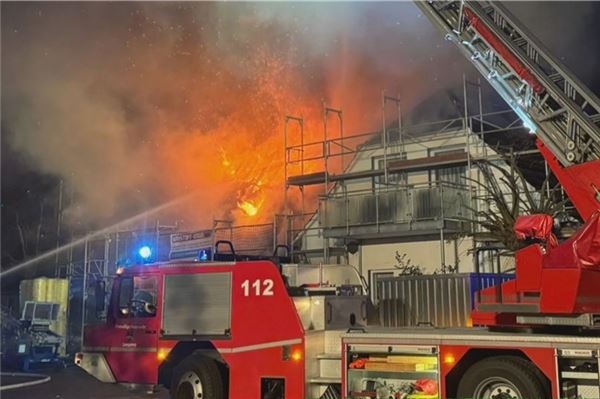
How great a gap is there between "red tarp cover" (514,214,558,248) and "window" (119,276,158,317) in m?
5.61

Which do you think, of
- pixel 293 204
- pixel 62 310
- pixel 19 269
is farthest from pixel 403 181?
pixel 19 269

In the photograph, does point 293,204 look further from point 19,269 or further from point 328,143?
point 19,269

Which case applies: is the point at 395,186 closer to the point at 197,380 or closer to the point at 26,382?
the point at 26,382

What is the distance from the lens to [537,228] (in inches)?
295

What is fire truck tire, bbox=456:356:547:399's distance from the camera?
7.12 m

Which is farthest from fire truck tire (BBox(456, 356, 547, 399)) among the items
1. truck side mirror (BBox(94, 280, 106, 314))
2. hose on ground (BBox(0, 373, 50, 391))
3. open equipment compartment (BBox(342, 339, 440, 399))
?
hose on ground (BBox(0, 373, 50, 391))

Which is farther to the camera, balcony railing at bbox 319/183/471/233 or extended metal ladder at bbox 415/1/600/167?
balcony railing at bbox 319/183/471/233

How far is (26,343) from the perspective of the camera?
731 inches

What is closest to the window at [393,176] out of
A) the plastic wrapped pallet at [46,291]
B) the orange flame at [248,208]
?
the orange flame at [248,208]

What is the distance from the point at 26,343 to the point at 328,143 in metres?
12.0

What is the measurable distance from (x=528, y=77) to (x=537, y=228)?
2020 millimetres

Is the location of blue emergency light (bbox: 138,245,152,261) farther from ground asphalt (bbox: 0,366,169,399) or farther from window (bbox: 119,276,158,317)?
ground asphalt (bbox: 0,366,169,399)

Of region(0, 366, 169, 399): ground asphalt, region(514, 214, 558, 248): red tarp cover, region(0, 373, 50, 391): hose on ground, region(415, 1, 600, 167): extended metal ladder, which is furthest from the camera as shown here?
region(0, 373, 50, 391): hose on ground

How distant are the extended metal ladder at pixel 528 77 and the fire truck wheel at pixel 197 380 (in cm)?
564
